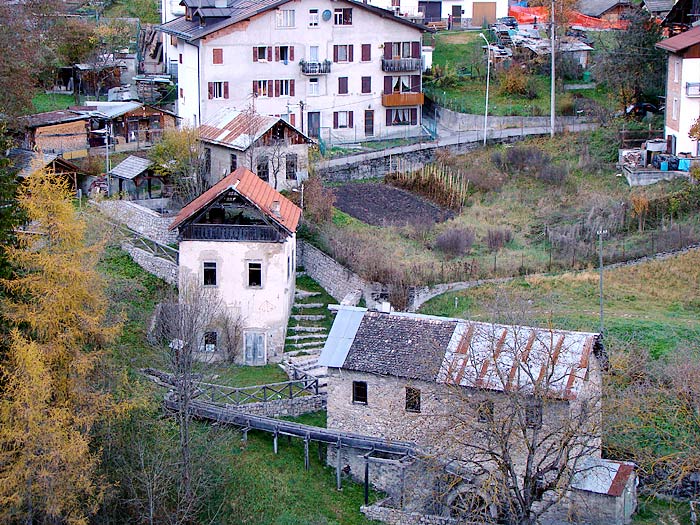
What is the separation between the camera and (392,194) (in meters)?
52.3

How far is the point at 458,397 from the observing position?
93.7 feet

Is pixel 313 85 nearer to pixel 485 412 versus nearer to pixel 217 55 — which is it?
pixel 217 55

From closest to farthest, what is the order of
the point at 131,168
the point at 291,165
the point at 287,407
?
the point at 287,407
the point at 131,168
the point at 291,165

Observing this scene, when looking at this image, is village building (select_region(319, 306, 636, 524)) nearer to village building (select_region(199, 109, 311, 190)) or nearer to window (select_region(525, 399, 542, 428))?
window (select_region(525, 399, 542, 428))

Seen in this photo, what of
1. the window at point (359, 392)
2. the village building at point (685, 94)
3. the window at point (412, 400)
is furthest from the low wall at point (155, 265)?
the village building at point (685, 94)

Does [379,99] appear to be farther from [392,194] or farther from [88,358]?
[88,358]

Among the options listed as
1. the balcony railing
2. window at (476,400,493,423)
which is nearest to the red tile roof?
the balcony railing

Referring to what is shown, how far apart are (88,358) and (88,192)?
2062 centimetres

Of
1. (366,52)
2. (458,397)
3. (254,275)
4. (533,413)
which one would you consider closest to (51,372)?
(458,397)

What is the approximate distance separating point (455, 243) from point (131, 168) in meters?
13.7

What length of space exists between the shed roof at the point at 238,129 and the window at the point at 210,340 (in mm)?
10440


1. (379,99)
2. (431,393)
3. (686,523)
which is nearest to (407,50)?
(379,99)

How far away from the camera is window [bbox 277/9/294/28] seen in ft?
186

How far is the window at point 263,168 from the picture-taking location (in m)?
47.4
